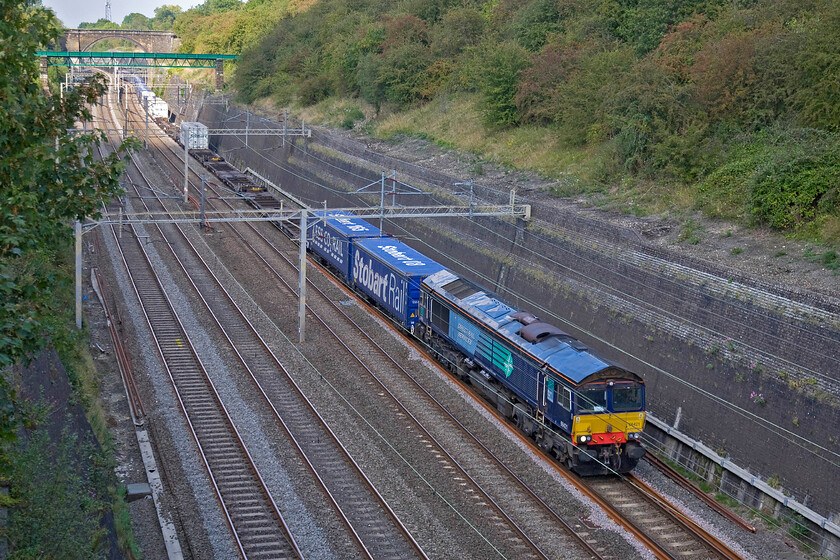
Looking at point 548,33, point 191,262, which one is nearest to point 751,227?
point 191,262

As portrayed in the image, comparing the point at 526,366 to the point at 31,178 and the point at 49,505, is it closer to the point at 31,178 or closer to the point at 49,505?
the point at 49,505

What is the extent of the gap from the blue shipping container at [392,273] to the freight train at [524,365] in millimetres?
36

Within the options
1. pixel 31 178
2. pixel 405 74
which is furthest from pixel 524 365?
pixel 405 74

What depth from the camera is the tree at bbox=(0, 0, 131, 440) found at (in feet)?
28.2

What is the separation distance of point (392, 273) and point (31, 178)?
17.8 metres

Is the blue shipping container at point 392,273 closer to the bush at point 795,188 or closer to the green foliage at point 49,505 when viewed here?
the bush at point 795,188

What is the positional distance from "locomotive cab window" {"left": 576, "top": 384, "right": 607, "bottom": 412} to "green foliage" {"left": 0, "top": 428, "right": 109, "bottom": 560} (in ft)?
32.2

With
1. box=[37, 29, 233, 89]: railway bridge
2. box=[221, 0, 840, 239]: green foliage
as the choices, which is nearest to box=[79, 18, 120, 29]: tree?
box=[37, 29, 233, 89]: railway bridge

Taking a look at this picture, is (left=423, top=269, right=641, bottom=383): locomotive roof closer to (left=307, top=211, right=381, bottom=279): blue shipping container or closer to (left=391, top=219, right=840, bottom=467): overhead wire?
(left=391, top=219, right=840, bottom=467): overhead wire

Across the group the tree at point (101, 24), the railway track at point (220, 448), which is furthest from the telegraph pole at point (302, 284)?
the tree at point (101, 24)

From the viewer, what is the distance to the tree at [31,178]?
859cm

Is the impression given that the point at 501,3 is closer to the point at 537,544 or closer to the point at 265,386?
the point at 265,386

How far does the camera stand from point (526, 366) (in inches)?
784

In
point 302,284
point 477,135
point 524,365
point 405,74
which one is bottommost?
point 524,365
